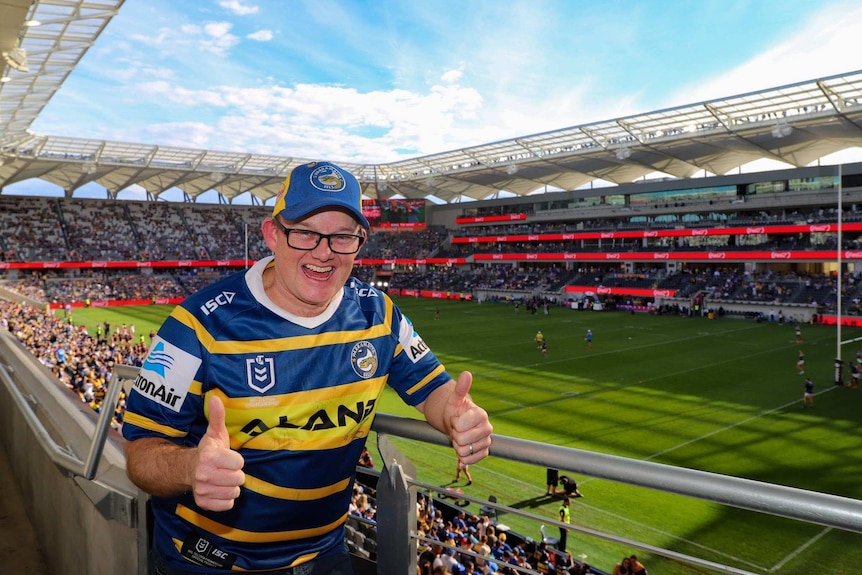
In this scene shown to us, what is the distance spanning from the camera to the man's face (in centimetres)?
231

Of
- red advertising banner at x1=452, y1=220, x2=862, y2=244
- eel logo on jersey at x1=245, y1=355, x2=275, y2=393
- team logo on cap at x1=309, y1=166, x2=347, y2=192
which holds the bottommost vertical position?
eel logo on jersey at x1=245, y1=355, x2=275, y2=393

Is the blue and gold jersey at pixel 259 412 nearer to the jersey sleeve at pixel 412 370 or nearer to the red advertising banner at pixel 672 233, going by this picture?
the jersey sleeve at pixel 412 370

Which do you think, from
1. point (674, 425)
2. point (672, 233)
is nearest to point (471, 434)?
point (674, 425)

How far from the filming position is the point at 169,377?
2059 millimetres

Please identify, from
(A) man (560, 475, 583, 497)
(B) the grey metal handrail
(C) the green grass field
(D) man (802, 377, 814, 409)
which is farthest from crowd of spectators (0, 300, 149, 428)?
(D) man (802, 377, 814, 409)

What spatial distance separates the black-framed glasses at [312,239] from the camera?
234 centimetres

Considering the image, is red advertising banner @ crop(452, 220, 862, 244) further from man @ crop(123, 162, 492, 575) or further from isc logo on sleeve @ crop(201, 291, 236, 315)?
isc logo on sleeve @ crop(201, 291, 236, 315)

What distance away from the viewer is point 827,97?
3528cm

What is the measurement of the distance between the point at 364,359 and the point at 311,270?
17.6 inches

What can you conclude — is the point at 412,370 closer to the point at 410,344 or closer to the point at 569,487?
the point at 410,344

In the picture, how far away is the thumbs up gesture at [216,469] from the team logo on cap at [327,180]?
97 cm

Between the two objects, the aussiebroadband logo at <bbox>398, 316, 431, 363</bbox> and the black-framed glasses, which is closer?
the black-framed glasses

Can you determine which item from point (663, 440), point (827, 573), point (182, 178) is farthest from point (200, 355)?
point (182, 178)

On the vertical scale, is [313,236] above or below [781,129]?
below
